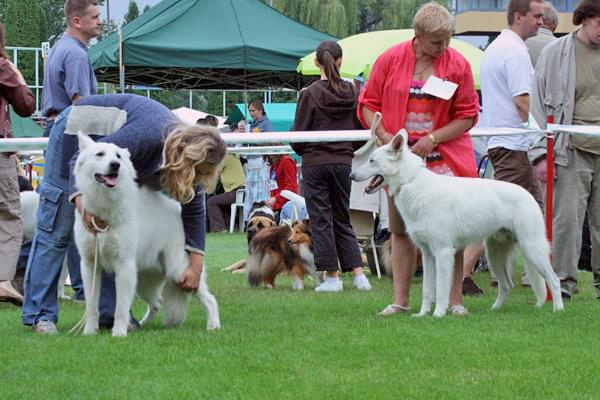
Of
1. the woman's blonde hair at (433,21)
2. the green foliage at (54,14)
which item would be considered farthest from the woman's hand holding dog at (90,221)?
the green foliage at (54,14)

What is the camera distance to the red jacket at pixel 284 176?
43.1 ft

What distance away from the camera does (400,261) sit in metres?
6.30

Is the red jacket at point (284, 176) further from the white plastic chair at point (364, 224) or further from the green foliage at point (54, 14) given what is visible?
the green foliage at point (54, 14)

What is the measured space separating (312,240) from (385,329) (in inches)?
124

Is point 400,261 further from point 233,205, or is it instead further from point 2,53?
point 233,205

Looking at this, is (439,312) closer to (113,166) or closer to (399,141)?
(399,141)

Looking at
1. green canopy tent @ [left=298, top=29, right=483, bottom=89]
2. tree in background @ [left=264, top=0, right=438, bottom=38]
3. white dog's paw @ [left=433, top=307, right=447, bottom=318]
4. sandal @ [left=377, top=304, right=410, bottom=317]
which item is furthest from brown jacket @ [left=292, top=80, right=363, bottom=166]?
tree in background @ [left=264, top=0, right=438, bottom=38]

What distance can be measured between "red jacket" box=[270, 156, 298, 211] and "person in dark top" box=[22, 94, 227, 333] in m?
7.54

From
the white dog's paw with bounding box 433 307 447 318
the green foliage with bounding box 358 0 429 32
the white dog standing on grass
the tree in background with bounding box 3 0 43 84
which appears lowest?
the white dog's paw with bounding box 433 307 447 318

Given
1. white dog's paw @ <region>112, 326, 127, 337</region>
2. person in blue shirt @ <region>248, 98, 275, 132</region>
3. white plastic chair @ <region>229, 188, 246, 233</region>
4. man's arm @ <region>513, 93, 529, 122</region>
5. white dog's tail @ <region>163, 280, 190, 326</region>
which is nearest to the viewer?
white dog's paw @ <region>112, 326, 127, 337</region>

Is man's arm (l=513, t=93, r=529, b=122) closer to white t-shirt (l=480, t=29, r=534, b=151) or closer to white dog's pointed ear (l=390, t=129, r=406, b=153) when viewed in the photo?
white t-shirt (l=480, t=29, r=534, b=151)

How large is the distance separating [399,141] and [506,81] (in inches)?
80.1

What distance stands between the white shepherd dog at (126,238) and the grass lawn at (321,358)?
176 mm

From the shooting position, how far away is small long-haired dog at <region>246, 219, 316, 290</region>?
8.89 metres
